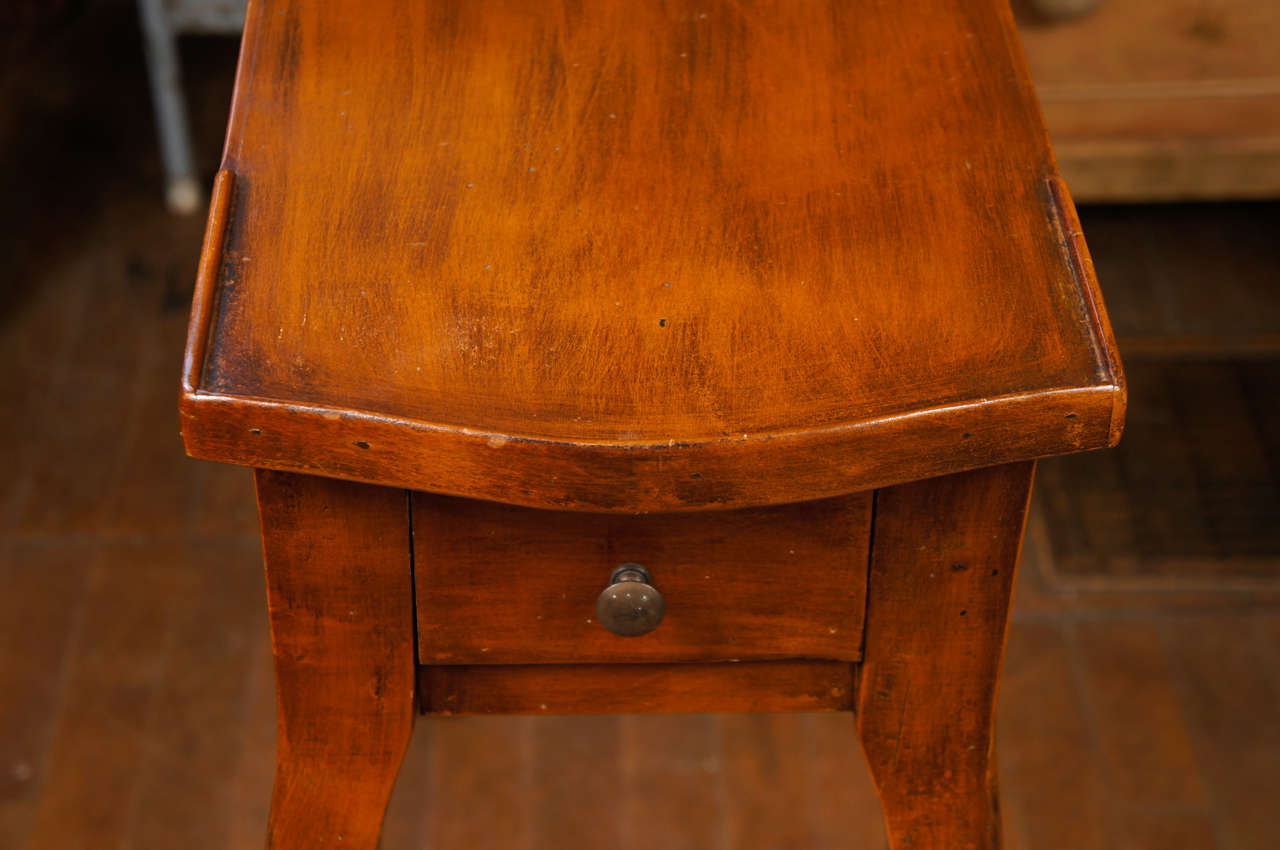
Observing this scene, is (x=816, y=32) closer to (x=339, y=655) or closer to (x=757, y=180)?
(x=757, y=180)

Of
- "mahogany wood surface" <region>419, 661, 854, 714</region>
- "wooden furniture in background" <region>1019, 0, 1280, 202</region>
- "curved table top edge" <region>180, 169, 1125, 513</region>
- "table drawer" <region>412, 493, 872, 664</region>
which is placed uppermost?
"curved table top edge" <region>180, 169, 1125, 513</region>

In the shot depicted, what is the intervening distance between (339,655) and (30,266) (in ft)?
4.91

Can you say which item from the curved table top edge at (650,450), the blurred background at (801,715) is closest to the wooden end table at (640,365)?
the curved table top edge at (650,450)

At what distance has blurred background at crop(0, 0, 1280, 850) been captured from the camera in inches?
53.9

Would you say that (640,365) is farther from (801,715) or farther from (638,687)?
(801,715)

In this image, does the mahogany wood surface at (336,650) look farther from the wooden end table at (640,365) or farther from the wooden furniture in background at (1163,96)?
the wooden furniture in background at (1163,96)

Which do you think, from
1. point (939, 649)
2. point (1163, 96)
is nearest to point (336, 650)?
point (939, 649)

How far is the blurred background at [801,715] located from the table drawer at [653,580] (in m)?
0.74

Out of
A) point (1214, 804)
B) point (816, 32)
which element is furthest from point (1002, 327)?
point (1214, 804)

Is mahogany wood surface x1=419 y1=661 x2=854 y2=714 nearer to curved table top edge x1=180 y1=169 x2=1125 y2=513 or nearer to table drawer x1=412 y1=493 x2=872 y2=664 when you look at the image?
table drawer x1=412 y1=493 x2=872 y2=664

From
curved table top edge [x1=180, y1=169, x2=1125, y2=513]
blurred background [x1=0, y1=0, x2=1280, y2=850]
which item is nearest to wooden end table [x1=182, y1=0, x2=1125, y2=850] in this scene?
curved table top edge [x1=180, y1=169, x2=1125, y2=513]

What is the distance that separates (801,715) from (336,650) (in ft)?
2.95

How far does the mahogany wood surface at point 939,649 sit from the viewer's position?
626mm

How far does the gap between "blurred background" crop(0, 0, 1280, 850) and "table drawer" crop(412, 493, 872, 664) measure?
2.41ft
